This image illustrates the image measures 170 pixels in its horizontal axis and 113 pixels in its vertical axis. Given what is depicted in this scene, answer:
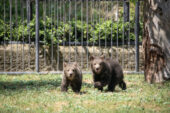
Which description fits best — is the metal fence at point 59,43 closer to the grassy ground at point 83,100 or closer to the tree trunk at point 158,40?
the tree trunk at point 158,40

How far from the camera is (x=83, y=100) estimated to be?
8.29 metres

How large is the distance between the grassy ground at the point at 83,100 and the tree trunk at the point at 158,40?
0.46 metres

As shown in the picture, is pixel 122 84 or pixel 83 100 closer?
pixel 83 100

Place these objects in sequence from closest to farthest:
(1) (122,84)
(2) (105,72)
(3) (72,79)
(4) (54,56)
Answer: (3) (72,79) → (2) (105,72) → (1) (122,84) → (4) (54,56)

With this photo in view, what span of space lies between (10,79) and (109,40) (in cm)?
469

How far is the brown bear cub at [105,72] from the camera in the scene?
9859mm

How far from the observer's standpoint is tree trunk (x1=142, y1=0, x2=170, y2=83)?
10867mm

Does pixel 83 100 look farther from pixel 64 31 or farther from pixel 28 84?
pixel 64 31

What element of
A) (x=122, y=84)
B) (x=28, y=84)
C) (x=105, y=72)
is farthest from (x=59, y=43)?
(x=105, y=72)

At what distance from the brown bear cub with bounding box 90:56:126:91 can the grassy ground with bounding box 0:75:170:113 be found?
1.05 ft

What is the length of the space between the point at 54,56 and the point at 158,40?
16.8 feet

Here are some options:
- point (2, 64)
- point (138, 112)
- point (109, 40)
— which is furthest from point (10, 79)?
point (138, 112)

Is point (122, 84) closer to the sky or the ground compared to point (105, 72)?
closer to the ground

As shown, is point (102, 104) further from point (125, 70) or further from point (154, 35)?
point (125, 70)
